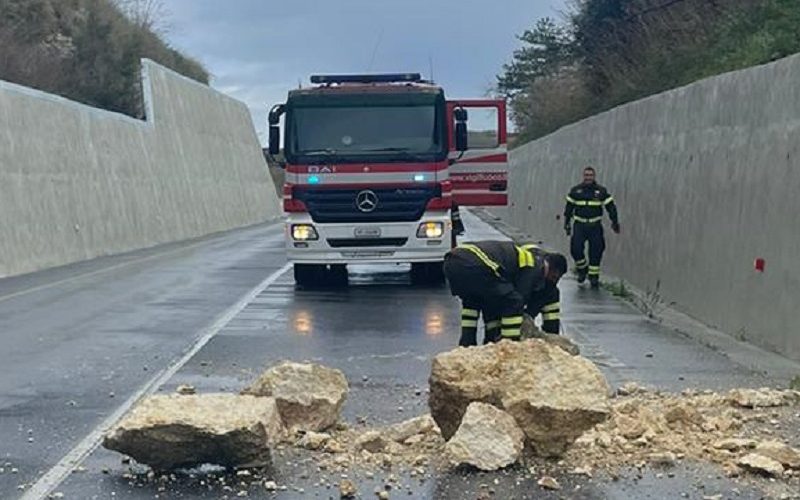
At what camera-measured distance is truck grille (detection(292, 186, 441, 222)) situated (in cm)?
1834

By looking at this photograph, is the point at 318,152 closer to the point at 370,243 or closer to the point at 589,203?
the point at 370,243

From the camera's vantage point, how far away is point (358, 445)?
7.75 meters

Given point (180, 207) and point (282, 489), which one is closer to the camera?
point (282, 489)

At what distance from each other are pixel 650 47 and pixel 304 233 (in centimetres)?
1578

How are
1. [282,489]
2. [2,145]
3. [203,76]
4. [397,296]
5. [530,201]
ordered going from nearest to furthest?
[282,489] < [397,296] < [2,145] < [530,201] < [203,76]

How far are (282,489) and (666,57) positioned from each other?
24.0 meters

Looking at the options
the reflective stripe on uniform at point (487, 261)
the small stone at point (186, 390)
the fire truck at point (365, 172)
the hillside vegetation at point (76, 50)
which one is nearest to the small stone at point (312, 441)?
the small stone at point (186, 390)

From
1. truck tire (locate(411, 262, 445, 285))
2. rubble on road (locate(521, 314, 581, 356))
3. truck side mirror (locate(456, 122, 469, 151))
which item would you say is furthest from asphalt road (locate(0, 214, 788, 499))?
truck side mirror (locate(456, 122, 469, 151))

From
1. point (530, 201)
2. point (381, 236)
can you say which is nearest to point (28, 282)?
point (381, 236)

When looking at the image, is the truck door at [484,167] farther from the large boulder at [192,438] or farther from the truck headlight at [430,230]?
the large boulder at [192,438]

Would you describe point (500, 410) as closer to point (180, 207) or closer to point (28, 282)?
point (28, 282)

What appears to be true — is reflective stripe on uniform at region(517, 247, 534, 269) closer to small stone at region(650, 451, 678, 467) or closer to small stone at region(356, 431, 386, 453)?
small stone at region(356, 431, 386, 453)

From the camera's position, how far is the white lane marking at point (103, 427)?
23.0 ft

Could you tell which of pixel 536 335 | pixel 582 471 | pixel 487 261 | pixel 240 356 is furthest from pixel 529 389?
pixel 240 356
